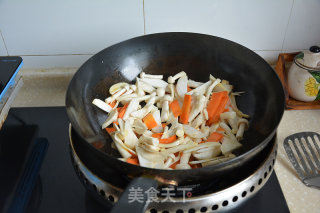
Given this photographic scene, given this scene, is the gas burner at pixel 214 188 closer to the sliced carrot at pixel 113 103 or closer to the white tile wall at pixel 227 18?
the sliced carrot at pixel 113 103

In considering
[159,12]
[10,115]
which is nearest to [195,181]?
[159,12]

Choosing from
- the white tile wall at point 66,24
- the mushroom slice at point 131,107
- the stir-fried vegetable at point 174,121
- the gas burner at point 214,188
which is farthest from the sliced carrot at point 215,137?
the white tile wall at point 66,24

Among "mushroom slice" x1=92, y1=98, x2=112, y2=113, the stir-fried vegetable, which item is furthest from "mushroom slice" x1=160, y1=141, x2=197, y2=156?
"mushroom slice" x1=92, y1=98, x2=112, y2=113

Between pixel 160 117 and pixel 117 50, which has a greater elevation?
pixel 117 50

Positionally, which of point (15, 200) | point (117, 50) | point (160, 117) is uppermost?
point (117, 50)

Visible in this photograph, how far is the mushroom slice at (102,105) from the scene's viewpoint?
81 cm

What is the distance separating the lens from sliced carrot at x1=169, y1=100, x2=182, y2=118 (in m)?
0.82

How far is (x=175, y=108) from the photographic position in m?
0.83

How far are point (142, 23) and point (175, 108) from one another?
31cm

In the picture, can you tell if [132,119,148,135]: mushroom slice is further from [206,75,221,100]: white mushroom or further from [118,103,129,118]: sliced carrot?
[206,75,221,100]: white mushroom

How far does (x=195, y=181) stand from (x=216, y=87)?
35 cm

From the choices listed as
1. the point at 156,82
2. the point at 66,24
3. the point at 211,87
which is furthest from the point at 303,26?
the point at 66,24

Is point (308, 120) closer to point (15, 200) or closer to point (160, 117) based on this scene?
point (160, 117)

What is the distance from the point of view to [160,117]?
0.82m
